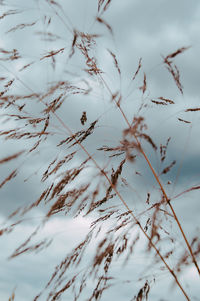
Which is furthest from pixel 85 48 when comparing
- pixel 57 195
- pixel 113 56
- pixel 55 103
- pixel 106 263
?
pixel 106 263

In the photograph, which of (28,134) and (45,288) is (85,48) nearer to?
(28,134)

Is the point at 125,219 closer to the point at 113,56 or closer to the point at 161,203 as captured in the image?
the point at 161,203

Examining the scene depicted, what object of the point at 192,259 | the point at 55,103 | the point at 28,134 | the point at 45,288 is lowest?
the point at 45,288

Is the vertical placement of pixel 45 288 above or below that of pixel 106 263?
below

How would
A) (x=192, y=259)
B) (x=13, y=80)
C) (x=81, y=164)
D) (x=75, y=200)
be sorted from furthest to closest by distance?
(x=13, y=80), (x=81, y=164), (x=75, y=200), (x=192, y=259)

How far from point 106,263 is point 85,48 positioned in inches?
56.9

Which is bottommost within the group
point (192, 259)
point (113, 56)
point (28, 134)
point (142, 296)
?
point (142, 296)

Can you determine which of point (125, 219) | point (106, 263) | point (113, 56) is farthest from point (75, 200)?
point (113, 56)

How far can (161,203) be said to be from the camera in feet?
6.91

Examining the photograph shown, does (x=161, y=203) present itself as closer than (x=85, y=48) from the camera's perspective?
Yes

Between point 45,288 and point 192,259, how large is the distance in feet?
2.96

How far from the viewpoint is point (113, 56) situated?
2404mm

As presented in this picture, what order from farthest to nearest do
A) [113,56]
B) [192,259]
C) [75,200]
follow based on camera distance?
[113,56] → [75,200] → [192,259]

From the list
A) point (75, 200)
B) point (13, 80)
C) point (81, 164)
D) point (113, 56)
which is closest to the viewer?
point (75, 200)
